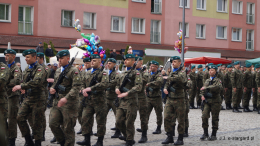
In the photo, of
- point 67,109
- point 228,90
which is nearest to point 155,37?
point 228,90

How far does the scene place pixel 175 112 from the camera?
343 inches

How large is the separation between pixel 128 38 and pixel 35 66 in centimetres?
2467

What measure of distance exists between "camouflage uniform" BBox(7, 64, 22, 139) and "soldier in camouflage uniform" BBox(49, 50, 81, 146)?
1348mm

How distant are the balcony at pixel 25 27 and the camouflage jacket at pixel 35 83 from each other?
20457 millimetres

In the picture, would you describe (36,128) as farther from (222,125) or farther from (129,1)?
(129,1)

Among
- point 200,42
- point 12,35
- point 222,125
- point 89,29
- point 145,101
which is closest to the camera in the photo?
point 145,101

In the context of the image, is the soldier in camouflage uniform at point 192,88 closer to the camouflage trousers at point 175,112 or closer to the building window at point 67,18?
the camouflage trousers at point 175,112

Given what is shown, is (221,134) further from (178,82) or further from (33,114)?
(33,114)

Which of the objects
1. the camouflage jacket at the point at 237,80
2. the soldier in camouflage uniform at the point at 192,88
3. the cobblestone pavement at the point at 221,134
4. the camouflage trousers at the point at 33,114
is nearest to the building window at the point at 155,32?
the soldier in camouflage uniform at the point at 192,88

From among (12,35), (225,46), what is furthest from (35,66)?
(225,46)

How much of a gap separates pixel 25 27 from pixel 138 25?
1030 centimetres

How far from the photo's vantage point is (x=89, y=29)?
97.7 feet

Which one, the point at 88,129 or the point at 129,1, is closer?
the point at 88,129

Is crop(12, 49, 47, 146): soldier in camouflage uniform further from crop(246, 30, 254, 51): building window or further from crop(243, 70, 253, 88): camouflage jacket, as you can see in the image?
crop(246, 30, 254, 51): building window
